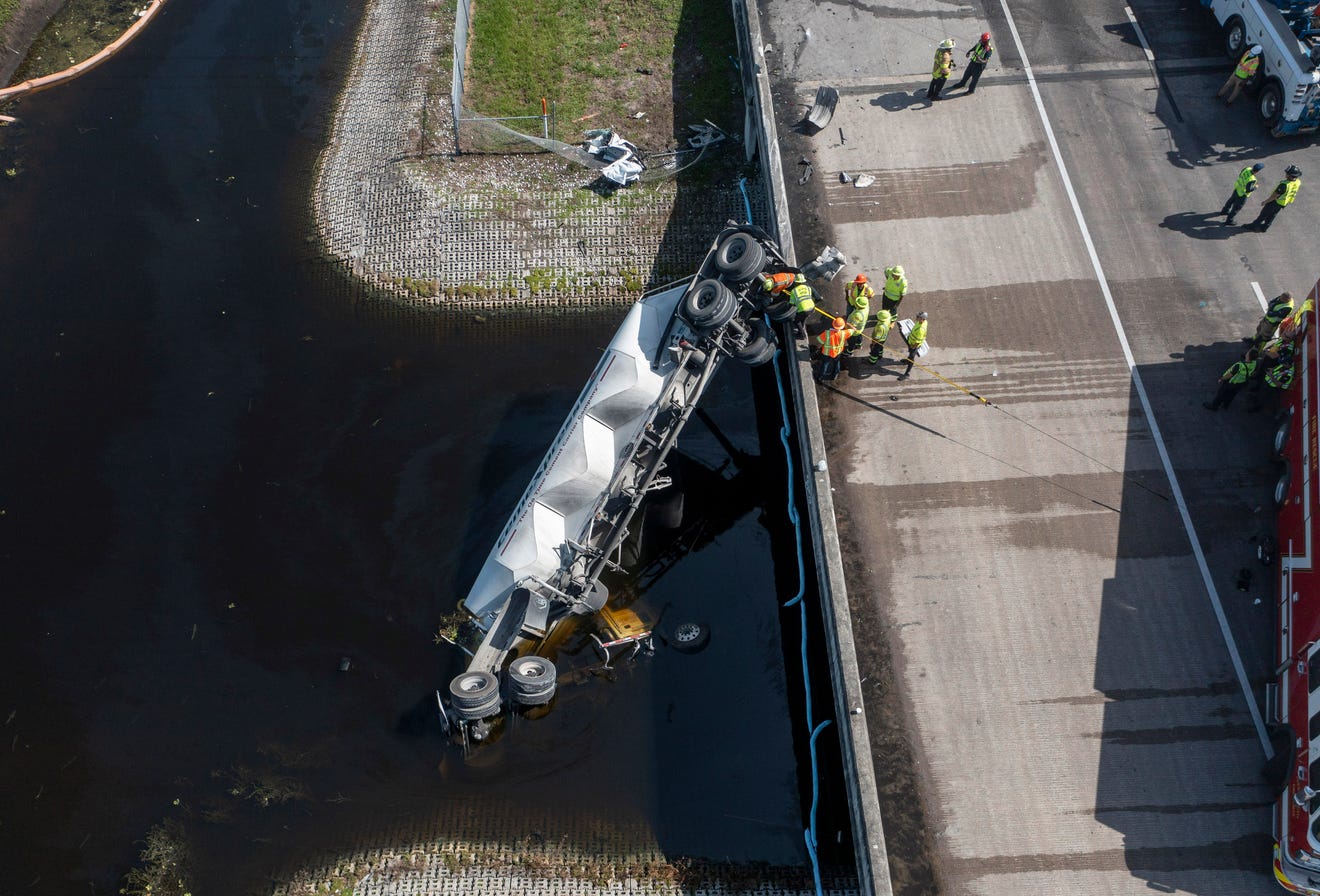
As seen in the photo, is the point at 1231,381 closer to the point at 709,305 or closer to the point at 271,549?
the point at 709,305

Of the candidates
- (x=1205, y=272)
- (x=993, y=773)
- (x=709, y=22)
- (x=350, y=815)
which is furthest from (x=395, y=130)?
(x=993, y=773)

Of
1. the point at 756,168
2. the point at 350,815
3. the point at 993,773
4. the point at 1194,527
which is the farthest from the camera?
the point at 756,168

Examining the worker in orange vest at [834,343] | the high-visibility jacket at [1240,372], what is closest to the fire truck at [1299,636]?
the high-visibility jacket at [1240,372]

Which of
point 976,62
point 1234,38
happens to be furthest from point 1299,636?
point 1234,38

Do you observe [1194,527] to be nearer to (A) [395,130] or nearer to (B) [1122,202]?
(B) [1122,202]

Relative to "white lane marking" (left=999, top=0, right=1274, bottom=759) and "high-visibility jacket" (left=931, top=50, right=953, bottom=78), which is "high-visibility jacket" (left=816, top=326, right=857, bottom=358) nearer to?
"white lane marking" (left=999, top=0, right=1274, bottom=759)

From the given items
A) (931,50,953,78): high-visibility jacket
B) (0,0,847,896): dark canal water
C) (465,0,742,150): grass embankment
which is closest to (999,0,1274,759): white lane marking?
(931,50,953,78): high-visibility jacket

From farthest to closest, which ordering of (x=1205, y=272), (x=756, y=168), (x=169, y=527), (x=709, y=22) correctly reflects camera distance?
1. (x=709, y=22)
2. (x=756, y=168)
3. (x=169, y=527)
4. (x=1205, y=272)
